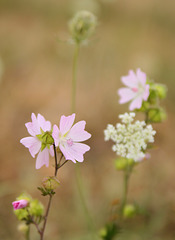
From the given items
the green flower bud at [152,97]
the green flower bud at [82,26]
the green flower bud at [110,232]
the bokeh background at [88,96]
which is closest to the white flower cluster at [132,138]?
the green flower bud at [152,97]

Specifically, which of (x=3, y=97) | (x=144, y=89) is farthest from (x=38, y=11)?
(x=144, y=89)

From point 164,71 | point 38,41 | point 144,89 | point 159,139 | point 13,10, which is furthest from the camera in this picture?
point 13,10

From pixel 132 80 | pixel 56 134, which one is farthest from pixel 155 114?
pixel 56 134

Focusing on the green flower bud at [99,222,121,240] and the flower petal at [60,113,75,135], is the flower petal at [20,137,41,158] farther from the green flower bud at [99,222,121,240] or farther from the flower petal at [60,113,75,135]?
the green flower bud at [99,222,121,240]

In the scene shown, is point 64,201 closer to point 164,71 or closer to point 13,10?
point 164,71

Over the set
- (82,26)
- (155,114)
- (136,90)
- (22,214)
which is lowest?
(22,214)

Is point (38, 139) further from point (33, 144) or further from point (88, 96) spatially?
point (88, 96)

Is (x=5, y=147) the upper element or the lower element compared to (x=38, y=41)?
lower
